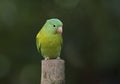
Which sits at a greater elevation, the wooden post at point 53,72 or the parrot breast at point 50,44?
the parrot breast at point 50,44

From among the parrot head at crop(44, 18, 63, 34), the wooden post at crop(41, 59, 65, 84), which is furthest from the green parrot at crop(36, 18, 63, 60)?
the wooden post at crop(41, 59, 65, 84)

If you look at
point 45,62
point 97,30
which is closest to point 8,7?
point 97,30

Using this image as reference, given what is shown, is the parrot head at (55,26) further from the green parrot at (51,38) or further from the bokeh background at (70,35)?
the bokeh background at (70,35)

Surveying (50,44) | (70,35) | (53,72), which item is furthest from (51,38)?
(70,35)

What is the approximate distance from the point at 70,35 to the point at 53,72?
294 centimetres

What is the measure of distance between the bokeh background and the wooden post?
2.76m

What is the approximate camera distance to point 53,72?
2.22 meters

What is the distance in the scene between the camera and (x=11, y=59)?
5.37 meters

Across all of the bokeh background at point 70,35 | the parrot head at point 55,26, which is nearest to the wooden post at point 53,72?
the parrot head at point 55,26

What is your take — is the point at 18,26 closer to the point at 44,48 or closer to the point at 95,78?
the point at 95,78

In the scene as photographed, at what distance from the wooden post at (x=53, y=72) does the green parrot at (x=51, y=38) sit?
0.20 m

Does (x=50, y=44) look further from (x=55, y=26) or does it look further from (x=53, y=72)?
(x=53, y=72)

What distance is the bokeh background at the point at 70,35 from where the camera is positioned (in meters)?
5.05

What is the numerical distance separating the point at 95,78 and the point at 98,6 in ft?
3.14
